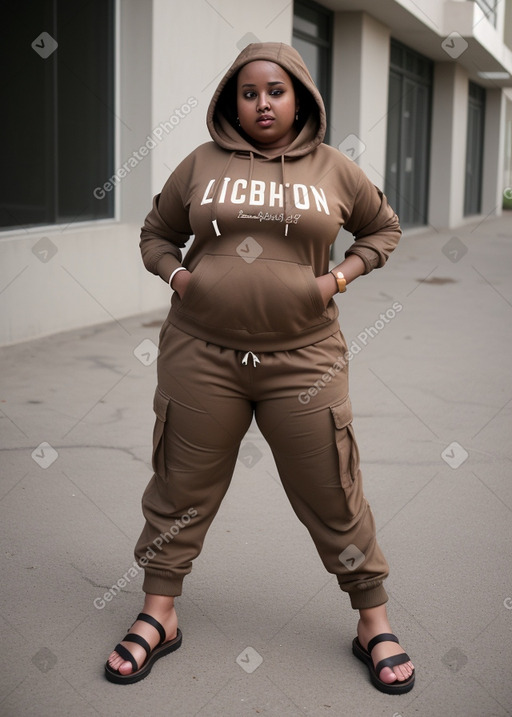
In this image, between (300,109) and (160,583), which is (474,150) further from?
(160,583)

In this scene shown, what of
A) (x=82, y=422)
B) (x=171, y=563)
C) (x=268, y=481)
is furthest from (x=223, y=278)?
(x=82, y=422)

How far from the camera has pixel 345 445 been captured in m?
2.89

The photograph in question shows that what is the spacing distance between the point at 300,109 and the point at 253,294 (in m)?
0.64

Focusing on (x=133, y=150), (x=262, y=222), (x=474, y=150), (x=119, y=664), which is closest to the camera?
(x=262, y=222)

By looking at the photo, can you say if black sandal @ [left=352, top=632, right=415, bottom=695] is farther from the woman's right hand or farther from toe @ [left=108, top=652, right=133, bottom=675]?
the woman's right hand

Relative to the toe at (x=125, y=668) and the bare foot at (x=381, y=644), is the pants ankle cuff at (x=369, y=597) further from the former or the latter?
the toe at (x=125, y=668)

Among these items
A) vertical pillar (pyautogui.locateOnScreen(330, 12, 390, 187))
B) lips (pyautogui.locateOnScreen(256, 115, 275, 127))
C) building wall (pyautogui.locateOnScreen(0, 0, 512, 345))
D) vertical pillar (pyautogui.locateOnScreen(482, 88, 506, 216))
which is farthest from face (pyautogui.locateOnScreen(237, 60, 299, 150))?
vertical pillar (pyautogui.locateOnScreen(482, 88, 506, 216))

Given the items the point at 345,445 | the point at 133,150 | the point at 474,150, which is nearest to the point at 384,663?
the point at 345,445

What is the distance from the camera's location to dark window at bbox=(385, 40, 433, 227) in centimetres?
1828

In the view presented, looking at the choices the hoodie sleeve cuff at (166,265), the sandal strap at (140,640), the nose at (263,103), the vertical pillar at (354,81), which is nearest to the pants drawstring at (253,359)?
the hoodie sleeve cuff at (166,265)

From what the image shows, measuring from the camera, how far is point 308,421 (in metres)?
2.86

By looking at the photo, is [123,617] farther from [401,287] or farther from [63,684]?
[401,287]

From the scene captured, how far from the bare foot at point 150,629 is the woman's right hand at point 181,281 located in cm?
96

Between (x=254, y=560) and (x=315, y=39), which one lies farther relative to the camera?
(x=315, y=39)
